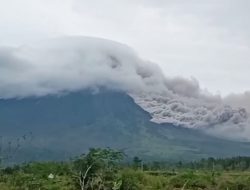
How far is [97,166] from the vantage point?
62.3 m

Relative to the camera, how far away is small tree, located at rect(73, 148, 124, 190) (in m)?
→ 61.7

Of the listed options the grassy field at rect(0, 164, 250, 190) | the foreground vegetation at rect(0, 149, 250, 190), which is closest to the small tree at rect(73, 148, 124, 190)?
the foreground vegetation at rect(0, 149, 250, 190)

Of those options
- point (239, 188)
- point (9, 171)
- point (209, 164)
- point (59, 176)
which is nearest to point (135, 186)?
point (59, 176)

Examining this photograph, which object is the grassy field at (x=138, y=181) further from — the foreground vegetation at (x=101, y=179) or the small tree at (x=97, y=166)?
the small tree at (x=97, y=166)

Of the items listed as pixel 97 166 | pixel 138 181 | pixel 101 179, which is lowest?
pixel 138 181

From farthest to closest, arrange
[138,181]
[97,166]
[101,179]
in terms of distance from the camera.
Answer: [138,181] < [97,166] < [101,179]

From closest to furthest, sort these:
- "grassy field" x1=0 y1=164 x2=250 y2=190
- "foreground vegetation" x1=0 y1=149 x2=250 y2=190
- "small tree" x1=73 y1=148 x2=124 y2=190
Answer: "small tree" x1=73 y1=148 x2=124 y2=190
"foreground vegetation" x1=0 y1=149 x2=250 y2=190
"grassy field" x1=0 y1=164 x2=250 y2=190

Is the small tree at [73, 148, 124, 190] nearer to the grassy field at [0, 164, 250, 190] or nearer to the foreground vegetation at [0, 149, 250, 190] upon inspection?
the foreground vegetation at [0, 149, 250, 190]

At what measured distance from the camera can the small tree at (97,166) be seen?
61.7 meters

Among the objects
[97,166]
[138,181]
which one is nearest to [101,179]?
[97,166]

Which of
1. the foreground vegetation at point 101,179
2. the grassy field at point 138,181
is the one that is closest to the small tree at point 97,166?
the foreground vegetation at point 101,179

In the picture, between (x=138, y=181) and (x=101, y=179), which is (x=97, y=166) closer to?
(x=101, y=179)

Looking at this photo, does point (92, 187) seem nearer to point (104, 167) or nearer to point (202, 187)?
point (104, 167)

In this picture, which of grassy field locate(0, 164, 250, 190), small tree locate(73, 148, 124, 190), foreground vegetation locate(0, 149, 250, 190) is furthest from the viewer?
grassy field locate(0, 164, 250, 190)
